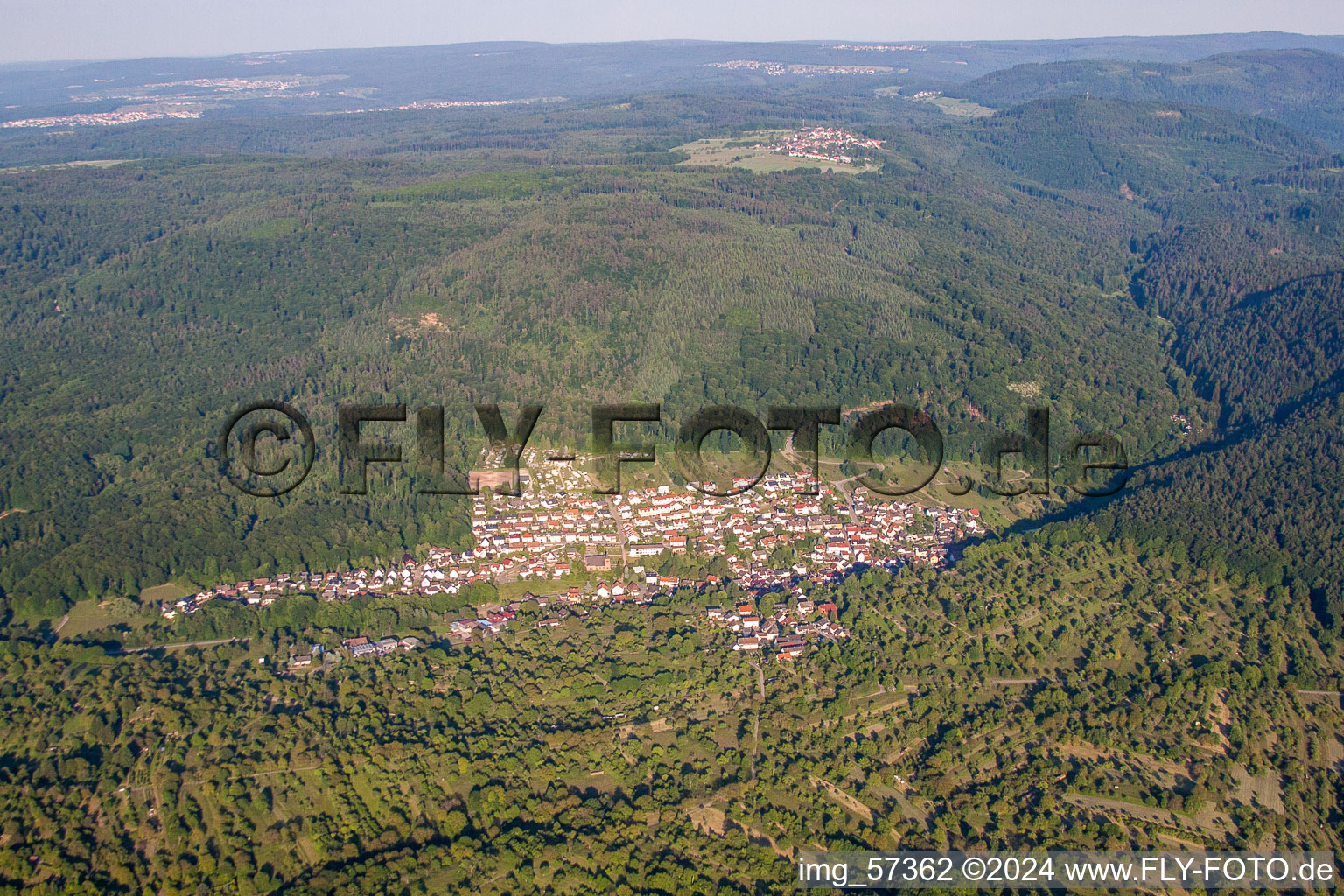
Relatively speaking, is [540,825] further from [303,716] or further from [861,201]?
[861,201]

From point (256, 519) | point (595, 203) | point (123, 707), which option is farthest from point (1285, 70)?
point (123, 707)

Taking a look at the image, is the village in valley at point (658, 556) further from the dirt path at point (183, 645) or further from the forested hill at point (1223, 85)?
the forested hill at point (1223, 85)

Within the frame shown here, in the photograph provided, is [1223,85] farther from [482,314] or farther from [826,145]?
[482,314]

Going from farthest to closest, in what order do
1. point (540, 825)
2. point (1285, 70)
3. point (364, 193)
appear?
1. point (1285, 70)
2. point (364, 193)
3. point (540, 825)

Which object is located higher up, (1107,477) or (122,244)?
(122,244)

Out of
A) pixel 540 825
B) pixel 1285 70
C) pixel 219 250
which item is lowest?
pixel 540 825

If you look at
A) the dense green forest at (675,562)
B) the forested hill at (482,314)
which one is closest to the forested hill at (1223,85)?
the dense green forest at (675,562)
